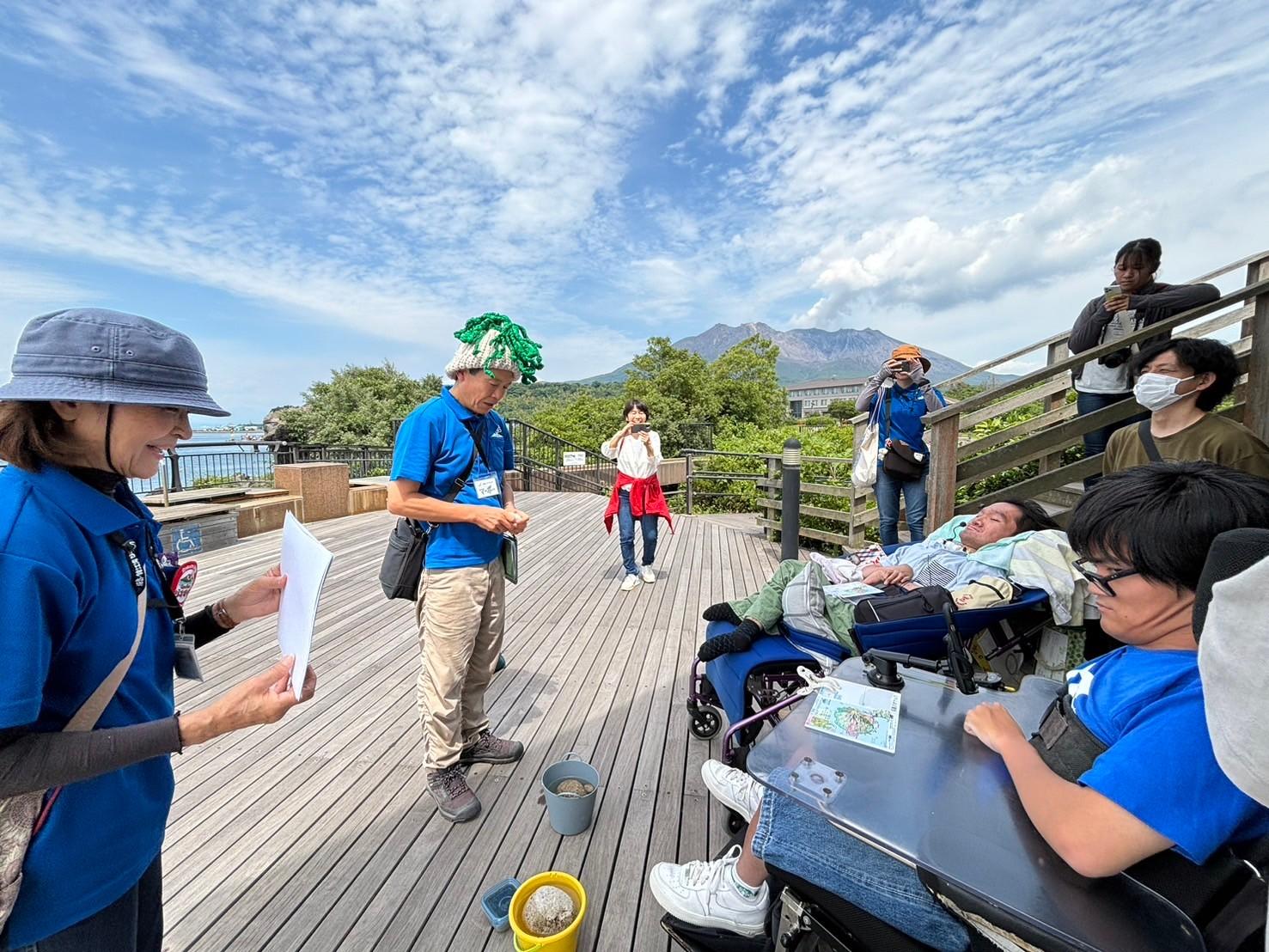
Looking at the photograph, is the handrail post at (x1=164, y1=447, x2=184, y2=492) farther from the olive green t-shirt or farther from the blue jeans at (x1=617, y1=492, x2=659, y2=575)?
the olive green t-shirt

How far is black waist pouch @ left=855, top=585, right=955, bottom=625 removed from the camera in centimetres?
198

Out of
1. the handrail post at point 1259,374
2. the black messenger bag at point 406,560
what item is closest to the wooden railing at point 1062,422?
the handrail post at point 1259,374

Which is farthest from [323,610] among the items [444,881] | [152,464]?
[152,464]

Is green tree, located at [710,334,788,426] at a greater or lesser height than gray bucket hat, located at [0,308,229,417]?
greater

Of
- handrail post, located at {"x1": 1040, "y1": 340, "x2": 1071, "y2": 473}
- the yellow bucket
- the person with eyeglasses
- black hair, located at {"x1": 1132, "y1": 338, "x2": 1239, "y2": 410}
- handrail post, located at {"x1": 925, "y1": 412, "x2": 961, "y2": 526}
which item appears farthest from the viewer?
handrail post, located at {"x1": 1040, "y1": 340, "x2": 1071, "y2": 473}

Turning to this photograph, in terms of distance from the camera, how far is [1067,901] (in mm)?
855

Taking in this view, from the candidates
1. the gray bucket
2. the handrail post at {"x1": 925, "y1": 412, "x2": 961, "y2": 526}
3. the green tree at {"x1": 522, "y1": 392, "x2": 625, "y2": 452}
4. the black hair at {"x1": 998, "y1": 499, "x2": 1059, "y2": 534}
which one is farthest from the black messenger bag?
the green tree at {"x1": 522, "y1": 392, "x2": 625, "y2": 452}

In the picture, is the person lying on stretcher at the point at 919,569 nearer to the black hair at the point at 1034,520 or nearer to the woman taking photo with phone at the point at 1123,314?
the black hair at the point at 1034,520

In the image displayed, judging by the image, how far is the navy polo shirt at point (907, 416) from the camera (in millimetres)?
3969

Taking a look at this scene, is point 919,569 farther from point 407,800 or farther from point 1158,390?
point 407,800

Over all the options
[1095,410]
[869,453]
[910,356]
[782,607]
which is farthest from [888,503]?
[782,607]

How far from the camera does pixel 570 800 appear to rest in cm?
191

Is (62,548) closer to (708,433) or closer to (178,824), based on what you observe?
(178,824)

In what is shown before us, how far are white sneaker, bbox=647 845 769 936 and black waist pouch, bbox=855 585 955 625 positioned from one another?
3.01 feet
